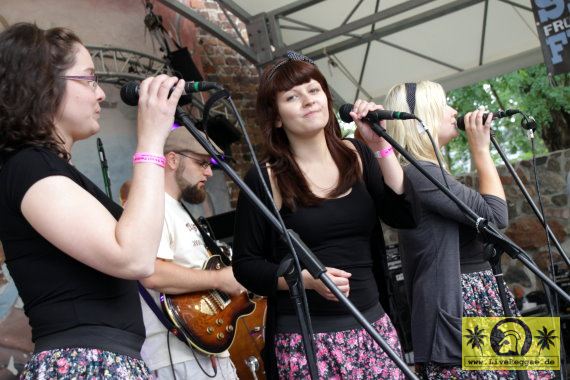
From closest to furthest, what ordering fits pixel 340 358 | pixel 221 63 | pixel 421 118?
pixel 340 358, pixel 421 118, pixel 221 63

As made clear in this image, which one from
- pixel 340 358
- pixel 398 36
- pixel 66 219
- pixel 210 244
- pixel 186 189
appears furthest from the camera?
pixel 398 36

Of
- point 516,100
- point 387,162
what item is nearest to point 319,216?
point 387,162

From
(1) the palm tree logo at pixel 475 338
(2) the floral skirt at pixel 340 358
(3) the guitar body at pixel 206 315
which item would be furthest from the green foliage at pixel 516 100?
(2) the floral skirt at pixel 340 358

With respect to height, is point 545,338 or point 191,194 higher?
point 191,194

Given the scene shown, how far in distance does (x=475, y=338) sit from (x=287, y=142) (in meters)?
0.95

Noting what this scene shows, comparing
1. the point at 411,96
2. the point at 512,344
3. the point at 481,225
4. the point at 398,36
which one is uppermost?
the point at 398,36

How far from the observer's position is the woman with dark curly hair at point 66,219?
1588 millimetres

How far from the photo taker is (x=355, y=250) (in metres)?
2.23

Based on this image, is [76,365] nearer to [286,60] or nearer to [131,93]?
[131,93]

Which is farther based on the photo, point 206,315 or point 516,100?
point 516,100

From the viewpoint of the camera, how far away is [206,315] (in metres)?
2.97

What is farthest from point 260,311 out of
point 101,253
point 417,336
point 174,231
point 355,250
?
point 101,253

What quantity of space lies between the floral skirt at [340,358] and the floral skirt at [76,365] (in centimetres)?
62

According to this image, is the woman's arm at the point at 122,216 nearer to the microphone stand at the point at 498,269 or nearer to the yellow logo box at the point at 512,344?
the microphone stand at the point at 498,269
